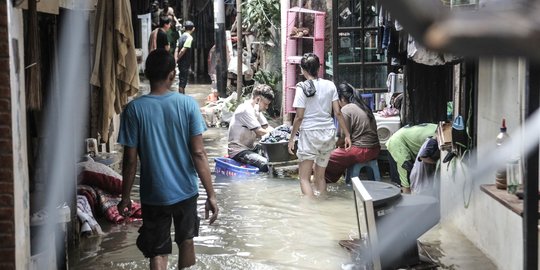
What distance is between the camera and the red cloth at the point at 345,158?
10.3m

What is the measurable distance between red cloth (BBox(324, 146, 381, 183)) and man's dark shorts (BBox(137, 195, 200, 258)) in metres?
4.97

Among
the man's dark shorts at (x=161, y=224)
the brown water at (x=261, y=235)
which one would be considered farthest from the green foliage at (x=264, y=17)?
the man's dark shorts at (x=161, y=224)

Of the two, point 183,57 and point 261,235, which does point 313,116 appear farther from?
point 183,57

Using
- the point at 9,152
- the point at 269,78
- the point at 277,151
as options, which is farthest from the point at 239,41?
the point at 9,152

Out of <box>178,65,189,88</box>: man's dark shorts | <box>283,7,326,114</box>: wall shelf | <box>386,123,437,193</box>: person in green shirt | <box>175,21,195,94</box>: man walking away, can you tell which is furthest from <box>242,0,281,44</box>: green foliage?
<box>386,123,437,193</box>: person in green shirt

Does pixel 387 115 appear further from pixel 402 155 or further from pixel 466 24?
pixel 466 24

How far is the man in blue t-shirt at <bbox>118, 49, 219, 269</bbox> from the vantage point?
5.51 meters

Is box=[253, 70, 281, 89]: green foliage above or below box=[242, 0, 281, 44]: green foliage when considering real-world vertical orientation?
below

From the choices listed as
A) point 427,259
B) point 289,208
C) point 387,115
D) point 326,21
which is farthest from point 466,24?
point 326,21

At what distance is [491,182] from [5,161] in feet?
13.6

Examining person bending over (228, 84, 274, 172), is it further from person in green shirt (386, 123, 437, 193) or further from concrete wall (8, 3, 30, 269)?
concrete wall (8, 3, 30, 269)

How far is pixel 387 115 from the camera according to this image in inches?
466

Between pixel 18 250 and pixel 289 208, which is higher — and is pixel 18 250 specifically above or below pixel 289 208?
above

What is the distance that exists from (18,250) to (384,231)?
113 inches
